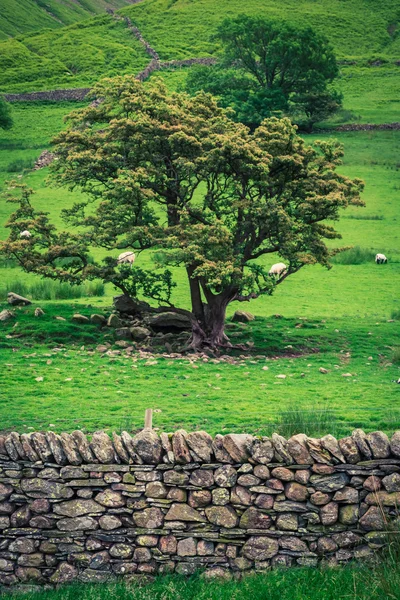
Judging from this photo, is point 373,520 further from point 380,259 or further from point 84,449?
point 380,259

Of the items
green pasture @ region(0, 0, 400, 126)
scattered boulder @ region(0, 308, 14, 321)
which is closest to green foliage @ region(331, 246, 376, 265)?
scattered boulder @ region(0, 308, 14, 321)

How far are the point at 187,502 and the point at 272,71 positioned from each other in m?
61.7

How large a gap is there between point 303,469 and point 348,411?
5679mm

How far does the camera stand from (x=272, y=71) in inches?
2694

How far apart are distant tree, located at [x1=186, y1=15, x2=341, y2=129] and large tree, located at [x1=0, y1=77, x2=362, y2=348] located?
122ft

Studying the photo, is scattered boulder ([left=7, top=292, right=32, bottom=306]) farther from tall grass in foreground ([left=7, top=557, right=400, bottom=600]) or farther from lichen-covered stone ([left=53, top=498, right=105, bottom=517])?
tall grass in foreground ([left=7, top=557, right=400, bottom=600])

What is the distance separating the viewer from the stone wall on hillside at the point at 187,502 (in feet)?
32.5

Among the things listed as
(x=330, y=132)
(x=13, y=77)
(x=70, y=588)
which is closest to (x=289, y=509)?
(x=70, y=588)

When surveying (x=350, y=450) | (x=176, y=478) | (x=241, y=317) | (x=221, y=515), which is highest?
(x=350, y=450)

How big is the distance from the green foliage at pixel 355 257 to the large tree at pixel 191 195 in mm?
10315

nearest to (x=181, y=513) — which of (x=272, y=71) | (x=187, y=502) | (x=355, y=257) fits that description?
(x=187, y=502)

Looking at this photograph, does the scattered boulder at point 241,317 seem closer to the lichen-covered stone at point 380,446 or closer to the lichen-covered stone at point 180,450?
the lichen-covered stone at point 180,450

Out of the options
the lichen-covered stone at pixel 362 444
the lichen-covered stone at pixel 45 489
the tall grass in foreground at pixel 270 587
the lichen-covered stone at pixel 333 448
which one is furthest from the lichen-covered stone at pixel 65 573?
the lichen-covered stone at pixel 362 444

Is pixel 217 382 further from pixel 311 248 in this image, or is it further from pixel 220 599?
pixel 220 599
